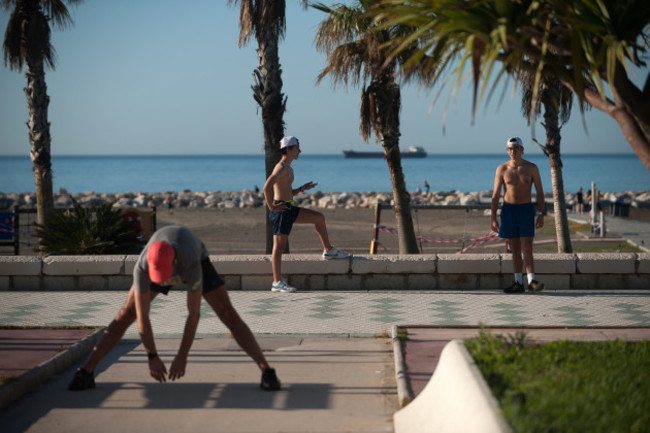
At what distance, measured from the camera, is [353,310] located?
30.0 feet

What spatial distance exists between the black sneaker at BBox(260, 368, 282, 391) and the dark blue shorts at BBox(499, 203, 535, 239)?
472 centimetres

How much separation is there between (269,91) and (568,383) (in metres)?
9.74

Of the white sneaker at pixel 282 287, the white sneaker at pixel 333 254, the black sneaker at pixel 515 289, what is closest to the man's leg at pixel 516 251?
the black sneaker at pixel 515 289

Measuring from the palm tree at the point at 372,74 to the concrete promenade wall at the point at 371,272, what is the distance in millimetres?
4083

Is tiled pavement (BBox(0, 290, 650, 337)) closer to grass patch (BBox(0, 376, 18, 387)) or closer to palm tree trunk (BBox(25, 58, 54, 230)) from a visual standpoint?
grass patch (BBox(0, 376, 18, 387))

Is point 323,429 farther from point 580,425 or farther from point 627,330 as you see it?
point 627,330

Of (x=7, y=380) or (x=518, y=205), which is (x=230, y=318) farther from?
(x=518, y=205)

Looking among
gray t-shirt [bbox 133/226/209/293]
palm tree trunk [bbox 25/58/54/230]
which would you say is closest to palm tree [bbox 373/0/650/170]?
gray t-shirt [bbox 133/226/209/293]

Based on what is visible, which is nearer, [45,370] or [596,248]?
[45,370]

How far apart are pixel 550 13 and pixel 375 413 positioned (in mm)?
3144

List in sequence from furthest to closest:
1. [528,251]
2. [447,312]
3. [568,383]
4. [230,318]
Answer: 1. [528,251]
2. [447,312]
3. [230,318]
4. [568,383]

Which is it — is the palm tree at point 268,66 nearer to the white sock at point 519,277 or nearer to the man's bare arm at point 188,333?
the white sock at point 519,277

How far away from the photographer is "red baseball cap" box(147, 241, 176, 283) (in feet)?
16.6

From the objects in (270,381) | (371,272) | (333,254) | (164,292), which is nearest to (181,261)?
(164,292)
